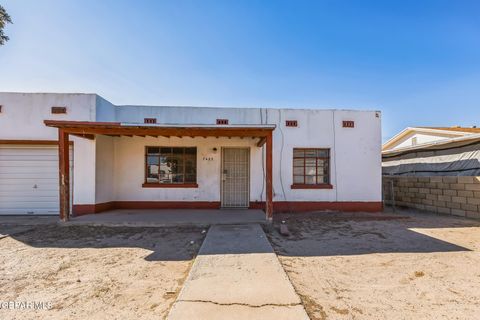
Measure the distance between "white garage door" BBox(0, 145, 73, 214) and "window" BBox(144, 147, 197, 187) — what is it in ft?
10.4

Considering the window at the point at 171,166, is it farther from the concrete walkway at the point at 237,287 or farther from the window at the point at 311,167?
the concrete walkway at the point at 237,287

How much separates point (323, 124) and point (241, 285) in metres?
7.99

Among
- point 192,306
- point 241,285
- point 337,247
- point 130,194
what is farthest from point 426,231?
point 130,194

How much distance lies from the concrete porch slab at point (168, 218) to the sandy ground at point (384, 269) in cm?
154

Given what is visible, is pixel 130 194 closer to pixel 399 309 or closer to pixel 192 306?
pixel 192 306

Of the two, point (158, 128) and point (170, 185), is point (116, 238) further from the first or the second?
point (170, 185)

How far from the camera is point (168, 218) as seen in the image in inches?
331

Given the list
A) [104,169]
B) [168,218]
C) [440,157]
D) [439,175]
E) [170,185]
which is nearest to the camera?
[168,218]

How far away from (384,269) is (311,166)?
20.0 ft

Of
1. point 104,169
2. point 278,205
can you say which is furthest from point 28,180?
point 278,205

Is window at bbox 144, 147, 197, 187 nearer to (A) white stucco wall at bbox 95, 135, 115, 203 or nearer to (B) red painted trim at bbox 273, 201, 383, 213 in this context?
(A) white stucco wall at bbox 95, 135, 115, 203

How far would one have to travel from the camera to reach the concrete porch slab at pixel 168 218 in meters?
7.94

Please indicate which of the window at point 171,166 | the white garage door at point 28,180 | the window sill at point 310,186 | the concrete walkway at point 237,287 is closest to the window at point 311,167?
Result: the window sill at point 310,186

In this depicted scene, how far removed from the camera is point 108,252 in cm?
576
